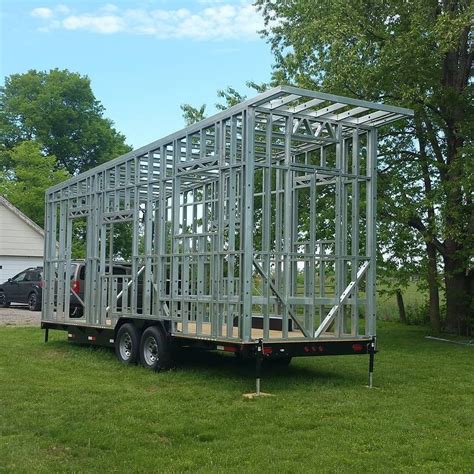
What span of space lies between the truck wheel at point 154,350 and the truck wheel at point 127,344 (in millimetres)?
222

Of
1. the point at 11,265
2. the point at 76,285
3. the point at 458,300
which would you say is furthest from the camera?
the point at 11,265

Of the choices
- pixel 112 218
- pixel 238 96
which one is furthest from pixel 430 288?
pixel 112 218

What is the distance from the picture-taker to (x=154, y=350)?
38.7ft

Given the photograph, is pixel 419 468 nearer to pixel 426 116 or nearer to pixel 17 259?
pixel 426 116

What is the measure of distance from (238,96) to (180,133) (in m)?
11.0

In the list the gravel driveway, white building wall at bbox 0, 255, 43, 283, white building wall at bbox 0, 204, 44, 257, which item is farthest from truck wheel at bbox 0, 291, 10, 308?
white building wall at bbox 0, 204, 44, 257

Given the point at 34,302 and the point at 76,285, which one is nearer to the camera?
the point at 76,285

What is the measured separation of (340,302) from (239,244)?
70.7 inches

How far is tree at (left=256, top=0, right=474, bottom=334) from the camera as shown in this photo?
17.2m

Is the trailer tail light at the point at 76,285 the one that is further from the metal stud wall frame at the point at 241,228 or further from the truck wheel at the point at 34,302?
the truck wheel at the point at 34,302

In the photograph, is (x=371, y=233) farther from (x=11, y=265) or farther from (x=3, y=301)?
(x=11, y=265)

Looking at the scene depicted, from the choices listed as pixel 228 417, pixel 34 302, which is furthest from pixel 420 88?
pixel 34 302

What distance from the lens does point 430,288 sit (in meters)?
20.3

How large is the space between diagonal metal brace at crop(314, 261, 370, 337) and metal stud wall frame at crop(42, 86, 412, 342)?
0.02 m
